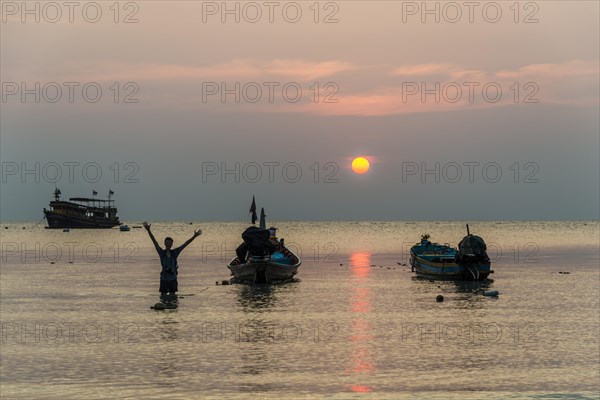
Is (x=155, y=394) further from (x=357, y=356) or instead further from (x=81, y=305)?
(x=81, y=305)

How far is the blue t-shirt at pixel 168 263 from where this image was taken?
48781 mm

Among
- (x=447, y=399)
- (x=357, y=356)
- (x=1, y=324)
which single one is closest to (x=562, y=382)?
(x=447, y=399)

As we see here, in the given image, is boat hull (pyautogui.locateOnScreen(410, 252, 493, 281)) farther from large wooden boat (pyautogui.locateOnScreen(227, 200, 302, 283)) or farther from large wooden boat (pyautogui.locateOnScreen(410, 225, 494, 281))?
large wooden boat (pyautogui.locateOnScreen(227, 200, 302, 283))

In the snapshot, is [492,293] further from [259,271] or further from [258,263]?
[259,271]

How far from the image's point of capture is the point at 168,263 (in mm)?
49656

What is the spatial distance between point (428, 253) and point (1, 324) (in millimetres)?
51210

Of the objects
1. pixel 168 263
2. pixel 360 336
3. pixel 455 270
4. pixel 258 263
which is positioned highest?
pixel 168 263

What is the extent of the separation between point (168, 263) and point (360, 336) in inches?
609

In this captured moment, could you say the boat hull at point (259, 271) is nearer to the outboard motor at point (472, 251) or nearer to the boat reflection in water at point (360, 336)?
the boat reflection in water at point (360, 336)

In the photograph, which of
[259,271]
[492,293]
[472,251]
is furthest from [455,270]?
[259,271]

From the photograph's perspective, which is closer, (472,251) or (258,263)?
(258,263)

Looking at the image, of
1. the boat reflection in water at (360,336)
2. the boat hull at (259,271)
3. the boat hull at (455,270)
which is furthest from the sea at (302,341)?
the boat hull at (455,270)

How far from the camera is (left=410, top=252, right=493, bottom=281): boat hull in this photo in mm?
71250

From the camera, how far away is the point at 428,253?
86.1m
